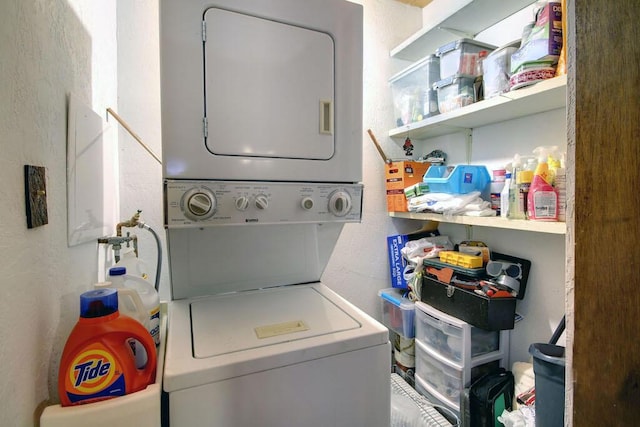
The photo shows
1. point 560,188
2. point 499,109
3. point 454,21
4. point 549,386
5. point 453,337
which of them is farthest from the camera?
point 454,21

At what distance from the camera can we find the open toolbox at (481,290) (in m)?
1.61

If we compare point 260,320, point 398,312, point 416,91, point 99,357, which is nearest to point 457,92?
point 416,91

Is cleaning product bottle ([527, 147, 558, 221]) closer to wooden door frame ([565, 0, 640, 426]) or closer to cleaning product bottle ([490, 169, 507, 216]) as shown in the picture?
cleaning product bottle ([490, 169, 507, 216])

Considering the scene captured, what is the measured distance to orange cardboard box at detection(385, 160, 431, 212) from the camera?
85.7 inches

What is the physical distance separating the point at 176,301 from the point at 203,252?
0.77ft

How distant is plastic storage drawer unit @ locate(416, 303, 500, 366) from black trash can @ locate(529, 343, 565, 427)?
419mm

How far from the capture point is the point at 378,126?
7.89 ft

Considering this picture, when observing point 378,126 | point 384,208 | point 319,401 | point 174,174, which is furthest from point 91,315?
point 378,126

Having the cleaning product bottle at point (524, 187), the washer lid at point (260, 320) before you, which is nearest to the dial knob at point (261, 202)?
the washer lid at point (260, 320)

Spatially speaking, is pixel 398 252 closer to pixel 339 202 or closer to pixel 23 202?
pixel 339 202

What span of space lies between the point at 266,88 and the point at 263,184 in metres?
0.32

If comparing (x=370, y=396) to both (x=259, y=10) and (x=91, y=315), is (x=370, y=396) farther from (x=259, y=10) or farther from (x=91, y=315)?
(x=259, y=10)

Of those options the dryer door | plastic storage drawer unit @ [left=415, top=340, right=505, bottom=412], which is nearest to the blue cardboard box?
plastic storage drawer unit @ [left=415, top=340, right=505, bottom=412]

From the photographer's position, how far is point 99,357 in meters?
0.69
